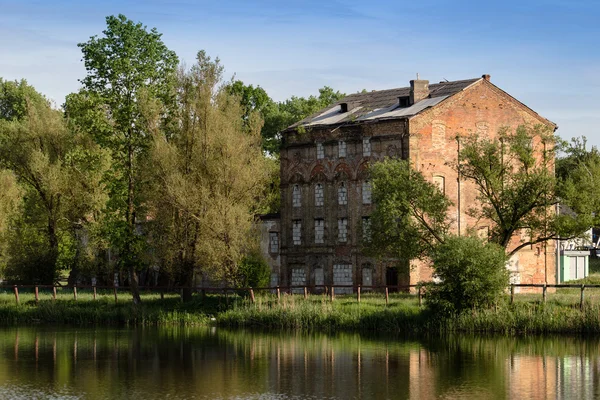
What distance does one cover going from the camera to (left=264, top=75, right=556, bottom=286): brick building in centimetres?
5531

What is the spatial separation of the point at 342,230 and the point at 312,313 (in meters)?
13.6

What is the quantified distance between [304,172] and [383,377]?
95.4ft

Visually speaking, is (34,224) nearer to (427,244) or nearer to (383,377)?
(427,244)

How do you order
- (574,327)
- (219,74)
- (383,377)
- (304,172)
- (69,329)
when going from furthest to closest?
(304,172), (219,74), (69,329), (574,327), (383,377)

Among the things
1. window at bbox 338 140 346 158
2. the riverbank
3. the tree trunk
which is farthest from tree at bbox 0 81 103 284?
window at bbox 338 140 346 158

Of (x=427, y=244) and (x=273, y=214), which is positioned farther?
(x=273, y=214)

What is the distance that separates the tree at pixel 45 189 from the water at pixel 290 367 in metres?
15.9

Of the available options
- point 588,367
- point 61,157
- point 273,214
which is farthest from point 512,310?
point 61,157

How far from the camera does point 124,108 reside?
49750 mm

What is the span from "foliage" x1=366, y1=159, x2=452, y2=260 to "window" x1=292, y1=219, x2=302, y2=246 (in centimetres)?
1191

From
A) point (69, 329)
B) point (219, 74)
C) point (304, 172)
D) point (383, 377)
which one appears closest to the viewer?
point (383, 377)

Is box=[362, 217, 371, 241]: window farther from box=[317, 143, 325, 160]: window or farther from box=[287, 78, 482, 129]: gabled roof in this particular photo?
box=[287, 78, 482, 129]: gabled roof

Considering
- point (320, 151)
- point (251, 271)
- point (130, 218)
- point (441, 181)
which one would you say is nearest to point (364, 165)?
point (320, 151)

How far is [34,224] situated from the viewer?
2416 inches
